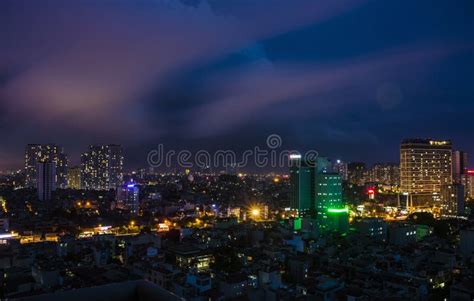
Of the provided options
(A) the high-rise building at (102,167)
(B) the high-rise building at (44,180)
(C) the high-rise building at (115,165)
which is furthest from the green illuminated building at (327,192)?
(C) the high-rise building at (115,165)

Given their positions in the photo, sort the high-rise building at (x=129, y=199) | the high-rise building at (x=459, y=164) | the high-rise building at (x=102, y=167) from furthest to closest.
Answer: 1. the high-rise building at (x=102, y=167)
2. the high-rise building at (x=459, y=164)
3. the high-rise building at (x=129, y=199)

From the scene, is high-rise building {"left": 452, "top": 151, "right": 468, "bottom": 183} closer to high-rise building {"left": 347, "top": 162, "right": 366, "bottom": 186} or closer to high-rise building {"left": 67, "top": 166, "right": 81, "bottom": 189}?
high-rise building {"left": 347, "top": 162, "right": 366, "bottom": 186}

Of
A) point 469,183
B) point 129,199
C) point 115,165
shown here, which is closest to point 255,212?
point 129,199

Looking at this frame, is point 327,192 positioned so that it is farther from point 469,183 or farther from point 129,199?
point 469,183

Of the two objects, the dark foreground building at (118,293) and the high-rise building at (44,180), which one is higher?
the dark foreground building at (118,293)

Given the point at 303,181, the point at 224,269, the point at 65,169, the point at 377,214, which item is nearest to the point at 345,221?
the point at 303,181

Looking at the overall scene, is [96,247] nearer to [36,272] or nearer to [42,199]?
[36,272]

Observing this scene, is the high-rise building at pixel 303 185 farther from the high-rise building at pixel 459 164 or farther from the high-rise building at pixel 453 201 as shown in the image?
the high-rise building at pixel 459 164
